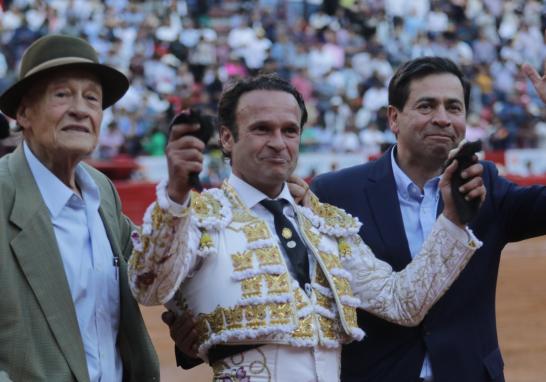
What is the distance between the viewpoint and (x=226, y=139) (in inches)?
126

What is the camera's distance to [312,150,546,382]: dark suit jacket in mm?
3582

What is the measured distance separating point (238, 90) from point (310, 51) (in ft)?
47.2

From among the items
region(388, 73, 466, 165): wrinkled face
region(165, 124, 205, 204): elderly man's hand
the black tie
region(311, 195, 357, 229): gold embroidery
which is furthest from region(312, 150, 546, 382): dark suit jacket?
region(165, 124, 205, 204): elderly man's hand

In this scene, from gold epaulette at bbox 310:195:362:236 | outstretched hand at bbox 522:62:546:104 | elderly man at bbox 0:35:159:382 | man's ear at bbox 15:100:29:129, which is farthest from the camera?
outstretched hand at bbox 522:62:546:104

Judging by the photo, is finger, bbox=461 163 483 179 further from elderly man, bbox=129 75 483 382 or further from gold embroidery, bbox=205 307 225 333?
gold embroidery, bbox=205 307 225 333

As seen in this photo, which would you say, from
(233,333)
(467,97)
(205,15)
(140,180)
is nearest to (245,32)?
(205,15)

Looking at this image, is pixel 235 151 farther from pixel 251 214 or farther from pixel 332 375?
pixel 332 375

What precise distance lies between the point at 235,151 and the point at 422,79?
94 cm

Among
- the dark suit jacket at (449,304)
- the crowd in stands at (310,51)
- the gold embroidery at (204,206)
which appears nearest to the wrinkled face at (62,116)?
the gold embroidery at (204,206)

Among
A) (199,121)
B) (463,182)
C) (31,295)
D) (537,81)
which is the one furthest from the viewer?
(537,81)

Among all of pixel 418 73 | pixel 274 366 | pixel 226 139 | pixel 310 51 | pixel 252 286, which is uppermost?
pixel 310 51

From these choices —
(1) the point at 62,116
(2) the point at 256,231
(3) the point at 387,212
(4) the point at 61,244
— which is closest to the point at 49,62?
(1) the point at 62,116

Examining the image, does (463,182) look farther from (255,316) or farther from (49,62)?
(49,62)

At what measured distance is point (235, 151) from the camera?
124 inches
